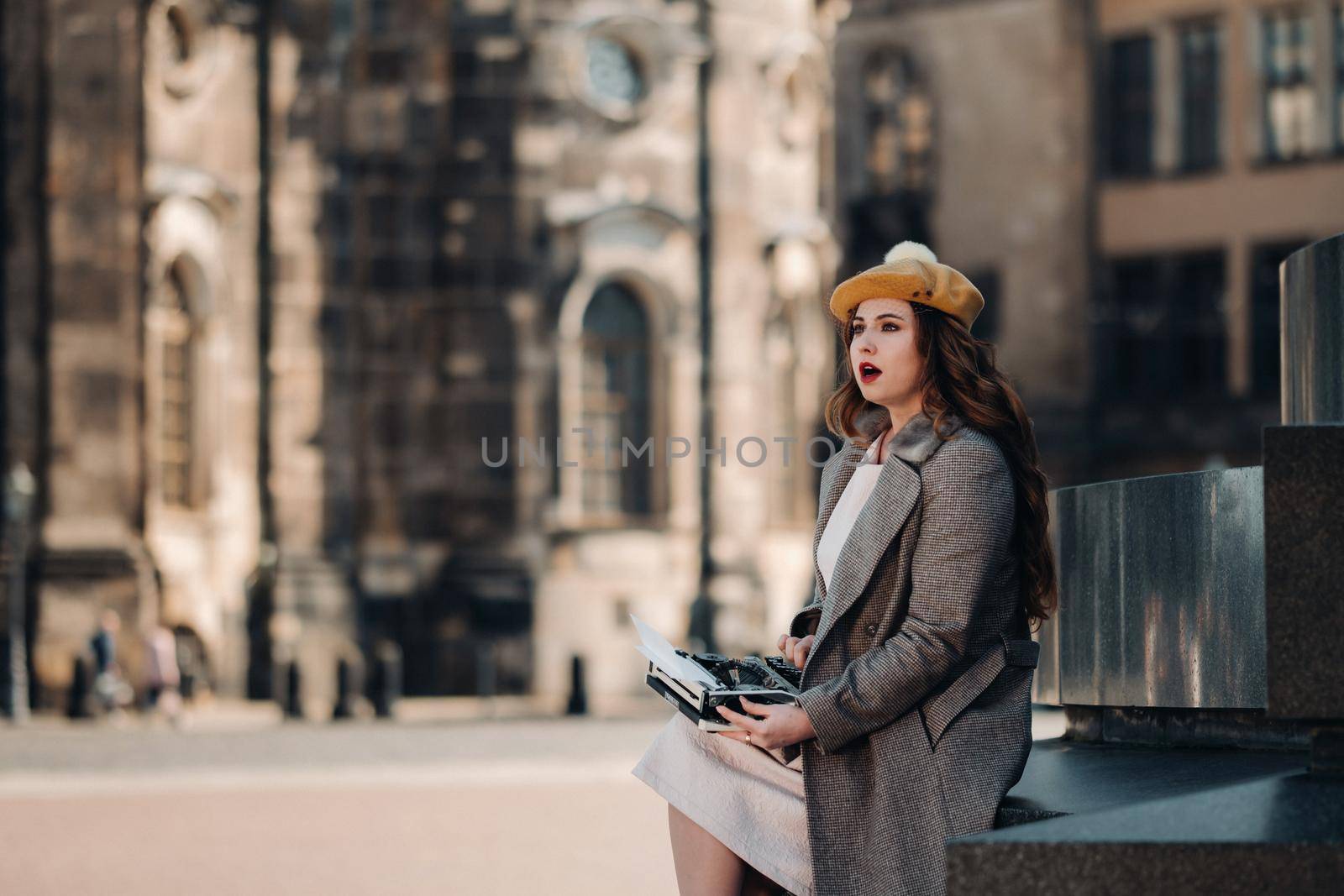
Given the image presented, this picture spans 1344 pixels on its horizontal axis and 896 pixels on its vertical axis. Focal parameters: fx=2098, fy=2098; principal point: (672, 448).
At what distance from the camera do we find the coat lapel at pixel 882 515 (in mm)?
4535

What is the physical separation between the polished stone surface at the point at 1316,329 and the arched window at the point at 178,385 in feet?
69.9

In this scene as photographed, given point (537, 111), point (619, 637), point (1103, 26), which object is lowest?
point (619, 637)

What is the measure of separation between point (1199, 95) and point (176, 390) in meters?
20.0

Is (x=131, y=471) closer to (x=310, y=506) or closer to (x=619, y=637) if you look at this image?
(x=310, y=506)

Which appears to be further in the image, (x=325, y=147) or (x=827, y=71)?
(x=827, y=71)

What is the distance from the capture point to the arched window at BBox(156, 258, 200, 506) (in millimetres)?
25766

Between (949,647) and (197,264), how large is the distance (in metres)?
22.5

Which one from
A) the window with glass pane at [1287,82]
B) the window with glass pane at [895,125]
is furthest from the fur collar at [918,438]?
the window with glass pane at [895,125]

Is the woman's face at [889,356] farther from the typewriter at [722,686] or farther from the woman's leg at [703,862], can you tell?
the woman's leg at [703,862]

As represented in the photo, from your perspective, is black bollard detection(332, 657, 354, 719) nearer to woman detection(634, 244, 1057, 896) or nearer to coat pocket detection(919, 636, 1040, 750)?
woman detection(634, 244, 1057, 896)

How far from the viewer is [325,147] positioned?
2600 cm

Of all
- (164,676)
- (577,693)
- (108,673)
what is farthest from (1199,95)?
(108,673)

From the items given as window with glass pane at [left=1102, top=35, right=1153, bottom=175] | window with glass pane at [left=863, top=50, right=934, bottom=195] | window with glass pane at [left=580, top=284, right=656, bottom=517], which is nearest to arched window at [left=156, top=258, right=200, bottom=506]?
window with glass pane at [left=580, top=284, right=656, bottom=517]

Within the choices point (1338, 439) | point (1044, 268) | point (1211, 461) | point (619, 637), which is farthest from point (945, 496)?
point (1044, 268)
